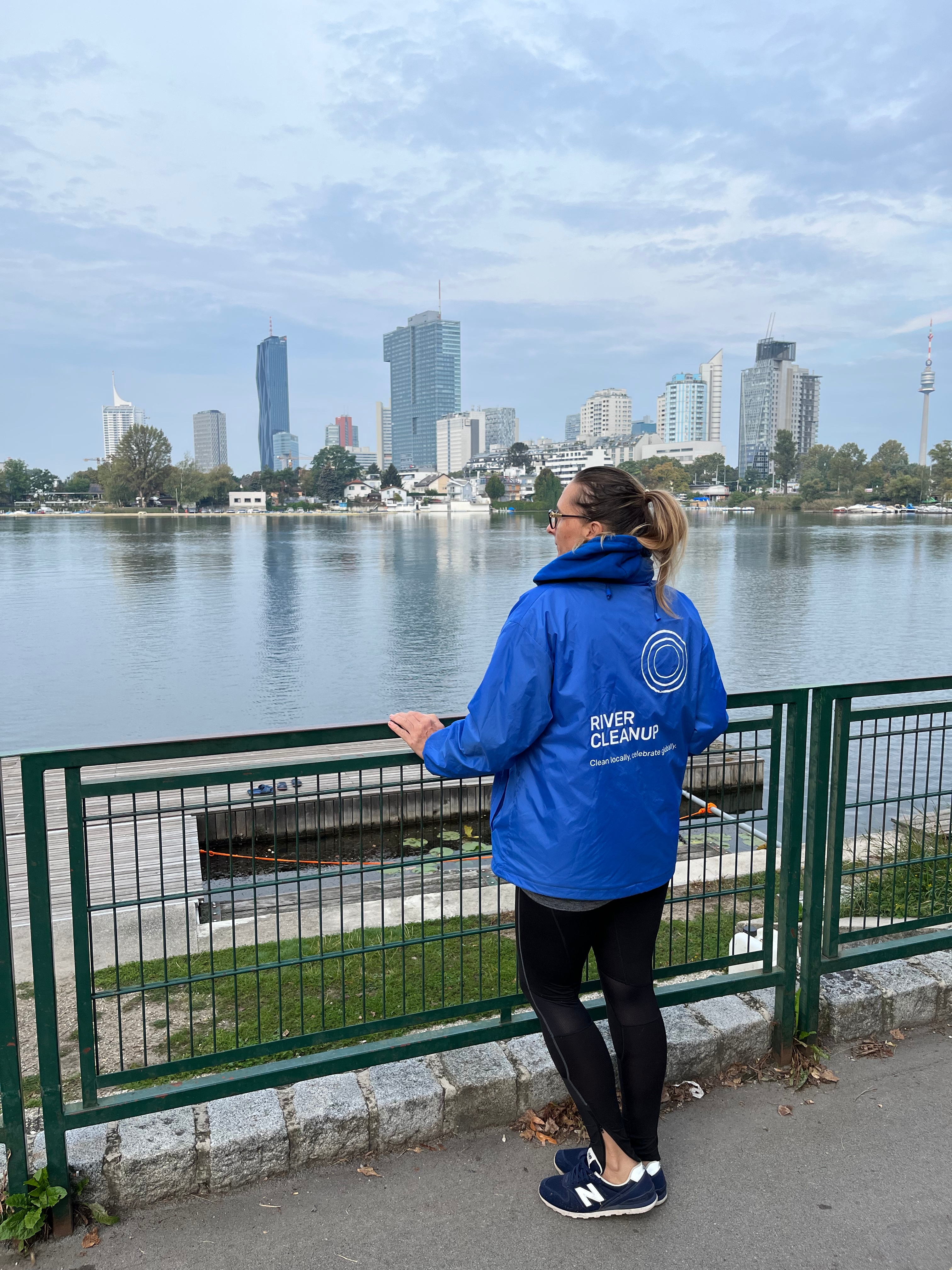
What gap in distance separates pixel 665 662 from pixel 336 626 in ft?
113

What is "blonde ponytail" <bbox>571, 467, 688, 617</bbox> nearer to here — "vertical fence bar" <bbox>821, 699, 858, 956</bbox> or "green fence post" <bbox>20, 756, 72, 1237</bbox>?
"vertical fence bar" <bbox>821, 699, 858, 956</bbox>

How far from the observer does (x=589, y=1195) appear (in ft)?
8.26

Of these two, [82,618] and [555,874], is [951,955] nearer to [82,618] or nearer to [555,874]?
[555,874]

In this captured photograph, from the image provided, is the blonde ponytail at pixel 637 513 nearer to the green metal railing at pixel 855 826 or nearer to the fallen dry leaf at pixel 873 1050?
the green metal railing at pixel 855 826

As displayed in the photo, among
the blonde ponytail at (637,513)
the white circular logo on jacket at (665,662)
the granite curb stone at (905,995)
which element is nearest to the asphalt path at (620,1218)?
the granite curb stone at (905,995)

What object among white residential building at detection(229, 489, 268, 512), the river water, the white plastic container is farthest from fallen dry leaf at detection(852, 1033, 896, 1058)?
white residential building at detection(229, 489, 268, 512)

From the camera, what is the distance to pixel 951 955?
3.82 metres

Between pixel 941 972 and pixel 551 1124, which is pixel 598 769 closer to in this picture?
pixel 551 1124

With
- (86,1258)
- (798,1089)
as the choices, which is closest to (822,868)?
(798,1089)

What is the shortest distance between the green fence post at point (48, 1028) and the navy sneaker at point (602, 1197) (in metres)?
1.27

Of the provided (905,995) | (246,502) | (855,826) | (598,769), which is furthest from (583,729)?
(246,502)

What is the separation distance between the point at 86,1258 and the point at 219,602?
4304 cm

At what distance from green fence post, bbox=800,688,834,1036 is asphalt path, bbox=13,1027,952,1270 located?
396 mm

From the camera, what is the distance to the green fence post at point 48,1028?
2.35 metres
